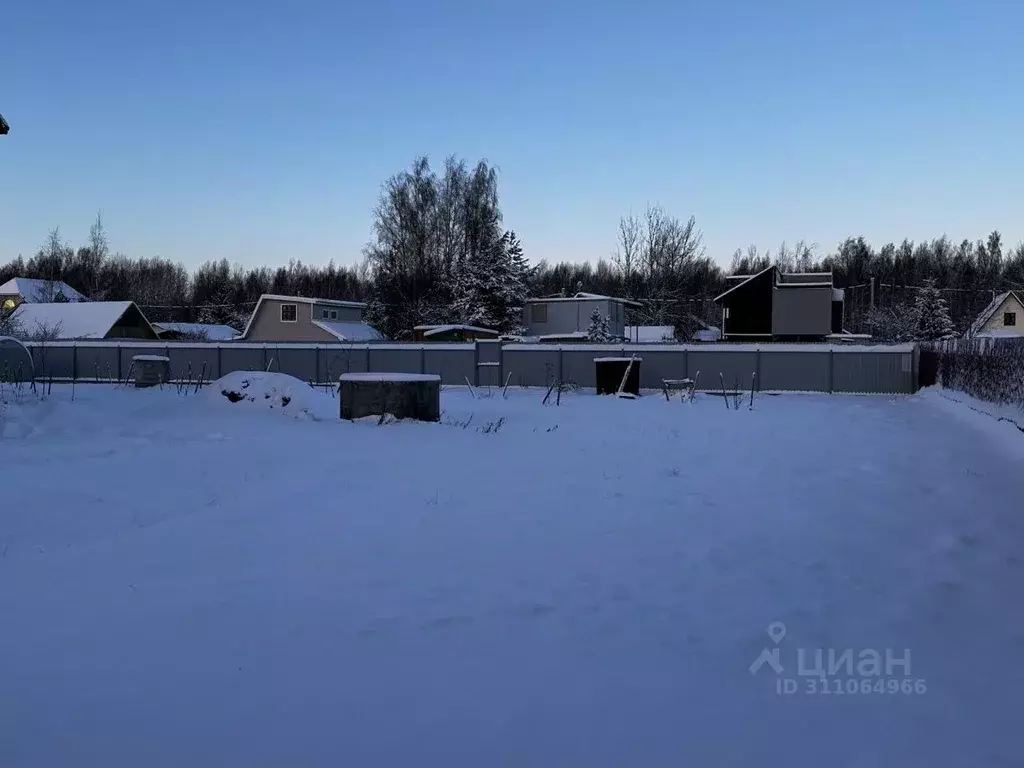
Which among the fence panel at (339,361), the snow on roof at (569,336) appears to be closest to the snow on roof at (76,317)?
the fence panel at (339,361)

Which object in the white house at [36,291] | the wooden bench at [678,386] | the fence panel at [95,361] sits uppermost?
the white house at [36,291]

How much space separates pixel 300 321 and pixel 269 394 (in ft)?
109

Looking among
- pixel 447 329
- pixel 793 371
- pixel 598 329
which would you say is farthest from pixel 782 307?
pixel 793 371

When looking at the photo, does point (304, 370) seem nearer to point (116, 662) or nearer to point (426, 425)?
point (426, 425)

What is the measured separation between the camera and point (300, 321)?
4612 centimetres

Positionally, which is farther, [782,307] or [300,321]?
[782,307]

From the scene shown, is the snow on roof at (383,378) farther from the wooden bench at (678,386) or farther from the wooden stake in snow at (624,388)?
the wooden bench at (678,386)

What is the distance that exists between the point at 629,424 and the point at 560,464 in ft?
16.5

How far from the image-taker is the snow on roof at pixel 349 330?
4516cm

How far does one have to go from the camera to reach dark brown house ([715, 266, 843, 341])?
161 ft

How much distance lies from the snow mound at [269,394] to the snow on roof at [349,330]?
28.2m

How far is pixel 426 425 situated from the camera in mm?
12945

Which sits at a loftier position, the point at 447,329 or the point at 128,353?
the point at 447,329

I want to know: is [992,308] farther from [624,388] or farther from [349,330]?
[349,330]
